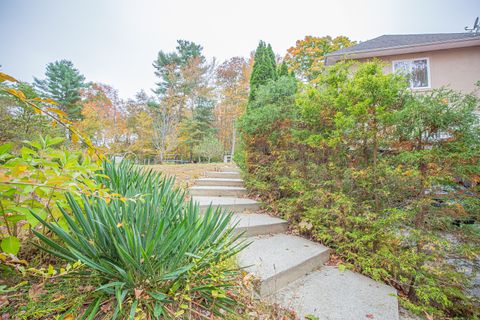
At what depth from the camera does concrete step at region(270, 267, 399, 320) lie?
175 cm

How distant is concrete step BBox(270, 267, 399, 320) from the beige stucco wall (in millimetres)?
9675

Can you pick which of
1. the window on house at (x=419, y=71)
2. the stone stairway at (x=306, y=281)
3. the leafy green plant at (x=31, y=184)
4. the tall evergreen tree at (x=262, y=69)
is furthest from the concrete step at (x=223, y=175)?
the window on house at (x=419, y=71)

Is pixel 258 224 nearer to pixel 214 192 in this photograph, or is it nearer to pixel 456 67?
pixel 214 192

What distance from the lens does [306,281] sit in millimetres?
2193

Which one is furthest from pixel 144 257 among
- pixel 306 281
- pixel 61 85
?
pixel 61 85

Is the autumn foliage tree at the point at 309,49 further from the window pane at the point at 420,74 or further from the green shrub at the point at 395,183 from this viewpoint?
the green shrub at the point at 395,183

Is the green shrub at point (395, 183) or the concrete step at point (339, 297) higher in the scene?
the green shrub at point (395, 183)

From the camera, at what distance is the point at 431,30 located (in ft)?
39.3

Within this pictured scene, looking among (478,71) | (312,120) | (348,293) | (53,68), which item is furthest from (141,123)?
(478,71)

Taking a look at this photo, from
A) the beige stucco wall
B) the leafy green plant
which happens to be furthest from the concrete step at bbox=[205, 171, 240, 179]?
the beige stucco wall

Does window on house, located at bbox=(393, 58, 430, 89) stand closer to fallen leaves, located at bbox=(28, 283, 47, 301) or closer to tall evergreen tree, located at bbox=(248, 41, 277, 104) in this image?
tall evergreen tree, located at bbox=(248, 41, 277, 104)

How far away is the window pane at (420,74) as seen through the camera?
8.71m

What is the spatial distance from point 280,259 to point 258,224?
0.74 m

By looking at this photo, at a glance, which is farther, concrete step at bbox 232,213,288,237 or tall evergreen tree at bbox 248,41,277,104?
tall evergreen tree at bbox 248,41,277,104
